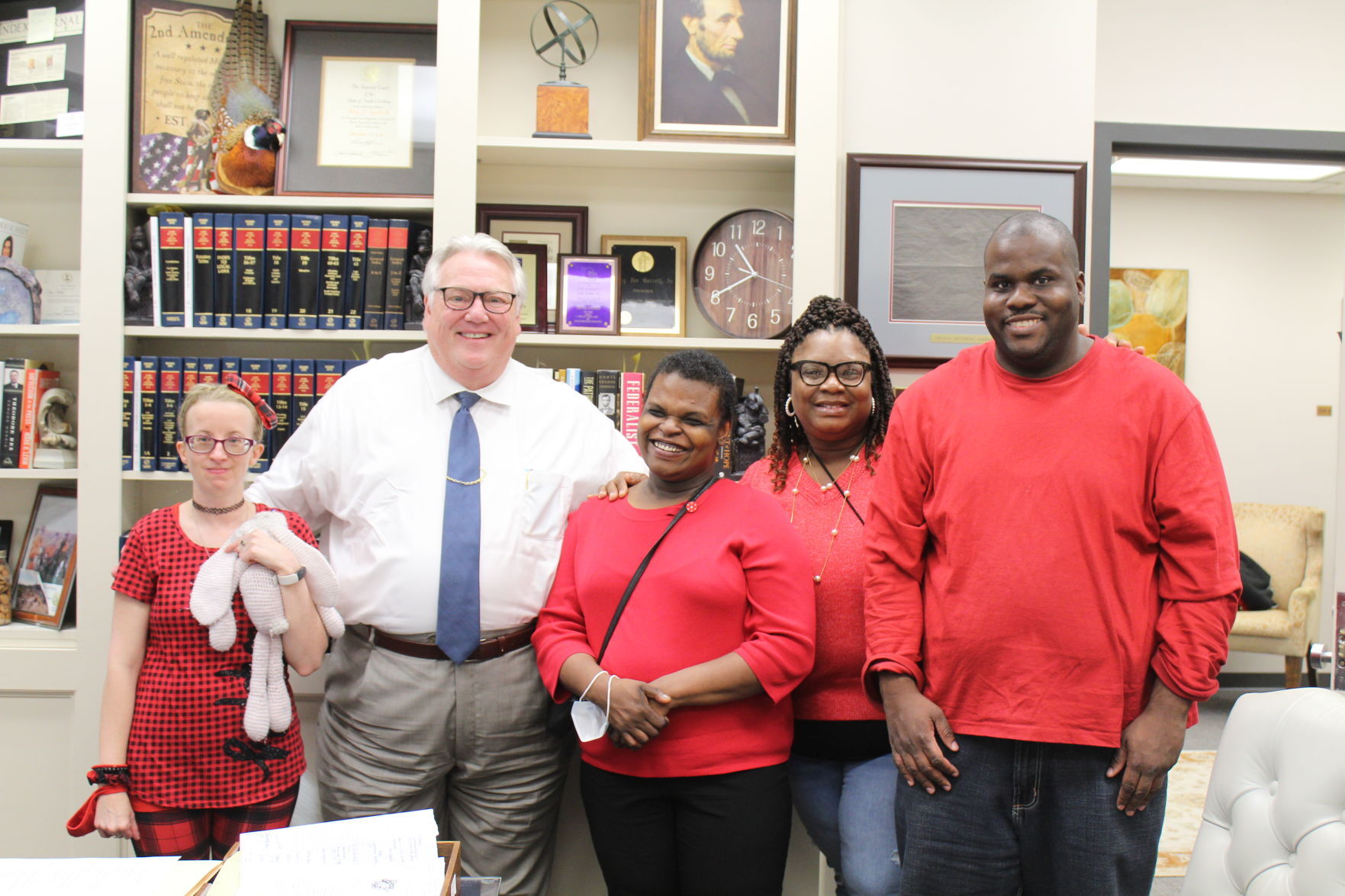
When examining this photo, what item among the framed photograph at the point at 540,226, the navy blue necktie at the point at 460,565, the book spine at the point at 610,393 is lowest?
the navy blue necktie at the point at 460,565

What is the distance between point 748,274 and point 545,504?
3.26 feet

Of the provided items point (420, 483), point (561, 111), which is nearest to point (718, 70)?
point (561, 111)

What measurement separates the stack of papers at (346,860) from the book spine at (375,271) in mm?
1489

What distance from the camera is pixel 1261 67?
338 centimetres

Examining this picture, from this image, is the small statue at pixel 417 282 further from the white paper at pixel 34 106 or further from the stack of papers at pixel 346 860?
the stack of papers at pixel 346 860

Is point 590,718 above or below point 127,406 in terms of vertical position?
below

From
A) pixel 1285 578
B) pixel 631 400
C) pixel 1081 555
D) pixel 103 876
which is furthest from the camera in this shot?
pixel 1285 578

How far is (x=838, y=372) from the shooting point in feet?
5.79

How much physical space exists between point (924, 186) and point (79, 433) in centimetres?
240

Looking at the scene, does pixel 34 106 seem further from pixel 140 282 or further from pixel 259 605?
pixel 259 605

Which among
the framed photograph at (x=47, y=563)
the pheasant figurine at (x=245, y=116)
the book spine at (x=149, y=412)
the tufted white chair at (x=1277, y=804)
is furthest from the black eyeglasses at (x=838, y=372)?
the framed photograph at (x=47, y=563)

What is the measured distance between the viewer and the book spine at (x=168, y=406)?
7.72ft

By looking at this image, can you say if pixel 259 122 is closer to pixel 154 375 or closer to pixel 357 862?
pixel 154 375

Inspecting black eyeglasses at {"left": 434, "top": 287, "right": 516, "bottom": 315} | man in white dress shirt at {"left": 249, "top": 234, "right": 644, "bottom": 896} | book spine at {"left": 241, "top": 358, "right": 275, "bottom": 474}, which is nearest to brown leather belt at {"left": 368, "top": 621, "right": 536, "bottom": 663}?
man in white dress shirt at {"left": 249, "top": 234, "right": 644, "bottom": 896}
